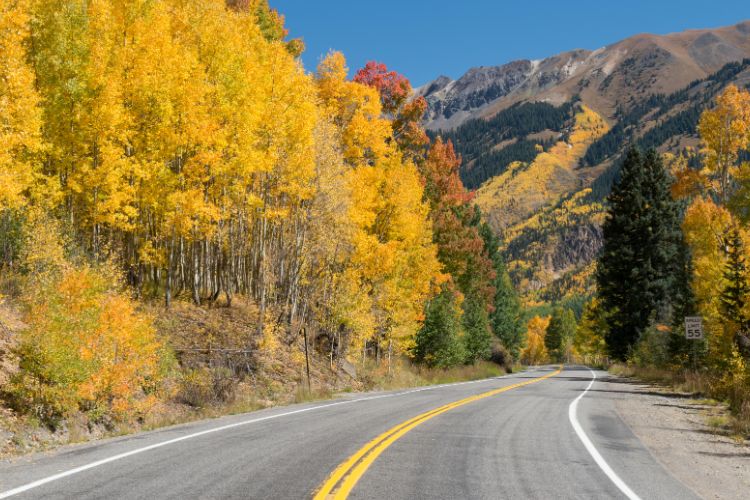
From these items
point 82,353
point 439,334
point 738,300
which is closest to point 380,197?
point 439,334

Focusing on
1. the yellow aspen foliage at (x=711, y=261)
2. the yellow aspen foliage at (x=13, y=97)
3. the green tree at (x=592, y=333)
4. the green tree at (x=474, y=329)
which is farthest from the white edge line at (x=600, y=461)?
the green tree at (x=592, y=333)

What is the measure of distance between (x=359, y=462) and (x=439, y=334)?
102 feet

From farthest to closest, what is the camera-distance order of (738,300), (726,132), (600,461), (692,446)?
(726,132), (738,300), (692,446), (600,461)

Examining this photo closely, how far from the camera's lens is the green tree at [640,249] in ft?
146

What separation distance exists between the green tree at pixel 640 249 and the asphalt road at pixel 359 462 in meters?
32.2

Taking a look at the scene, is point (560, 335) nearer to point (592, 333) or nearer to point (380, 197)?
point (592, 333)

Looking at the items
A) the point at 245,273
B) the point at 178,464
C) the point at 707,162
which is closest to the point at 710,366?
the point at 707,162

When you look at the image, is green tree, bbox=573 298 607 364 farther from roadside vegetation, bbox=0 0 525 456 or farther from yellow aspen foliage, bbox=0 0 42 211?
yellow aspen foliage, bbox=0 0 42 211

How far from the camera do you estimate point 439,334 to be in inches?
1578

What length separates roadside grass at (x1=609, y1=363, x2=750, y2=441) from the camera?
51.4ft

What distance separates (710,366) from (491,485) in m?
23.7

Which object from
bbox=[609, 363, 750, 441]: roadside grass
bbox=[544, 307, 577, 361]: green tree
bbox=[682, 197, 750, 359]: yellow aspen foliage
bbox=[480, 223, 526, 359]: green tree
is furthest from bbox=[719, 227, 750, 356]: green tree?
bbox=[544, 307, 577, 361]: green tree

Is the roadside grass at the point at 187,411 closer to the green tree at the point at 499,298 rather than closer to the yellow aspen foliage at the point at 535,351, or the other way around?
the green tree at the point at 499,298

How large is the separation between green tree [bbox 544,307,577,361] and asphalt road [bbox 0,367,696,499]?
434 ft
